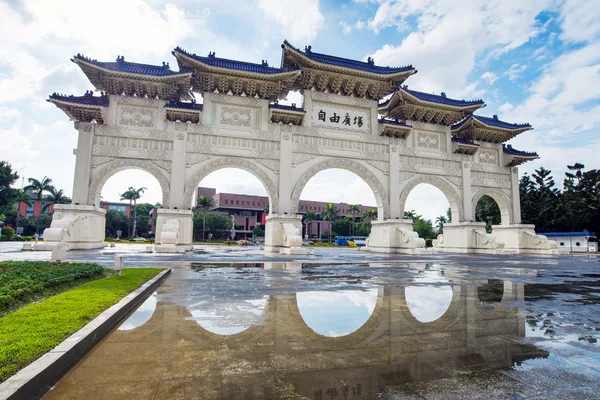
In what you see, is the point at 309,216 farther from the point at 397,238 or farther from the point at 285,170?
the point at 285,170

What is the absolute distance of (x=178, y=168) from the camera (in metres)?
19.5

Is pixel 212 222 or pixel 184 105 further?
pixel 212 222

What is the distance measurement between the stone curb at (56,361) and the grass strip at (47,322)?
84 millimetres

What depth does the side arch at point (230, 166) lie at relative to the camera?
64.5 ft

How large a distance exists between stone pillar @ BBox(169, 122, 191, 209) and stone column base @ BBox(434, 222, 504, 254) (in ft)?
63.1

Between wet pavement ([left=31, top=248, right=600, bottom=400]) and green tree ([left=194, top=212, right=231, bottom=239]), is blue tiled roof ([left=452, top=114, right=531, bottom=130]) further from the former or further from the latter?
green tree ([left=194, top=212, right=231, bottom=239])

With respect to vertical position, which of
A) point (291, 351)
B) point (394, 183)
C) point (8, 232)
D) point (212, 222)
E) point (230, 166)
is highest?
point (230, 166)

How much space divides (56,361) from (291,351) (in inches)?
74.3

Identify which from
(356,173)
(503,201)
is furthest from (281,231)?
(503,201)

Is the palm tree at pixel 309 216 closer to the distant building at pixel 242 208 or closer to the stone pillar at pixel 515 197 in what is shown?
the distant building at pixel 242 208

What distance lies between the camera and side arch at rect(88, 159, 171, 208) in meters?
18.6

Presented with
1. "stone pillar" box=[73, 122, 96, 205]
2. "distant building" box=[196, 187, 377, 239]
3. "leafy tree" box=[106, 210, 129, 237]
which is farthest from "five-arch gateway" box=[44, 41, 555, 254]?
"distant building" box=[196, 187, 377, 239]

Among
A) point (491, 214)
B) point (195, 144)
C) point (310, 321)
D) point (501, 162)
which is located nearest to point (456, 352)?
point (310, 321)

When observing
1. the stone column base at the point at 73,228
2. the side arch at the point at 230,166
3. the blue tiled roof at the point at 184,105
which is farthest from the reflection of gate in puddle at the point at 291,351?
the blue tiled roof at the point at 184,105
